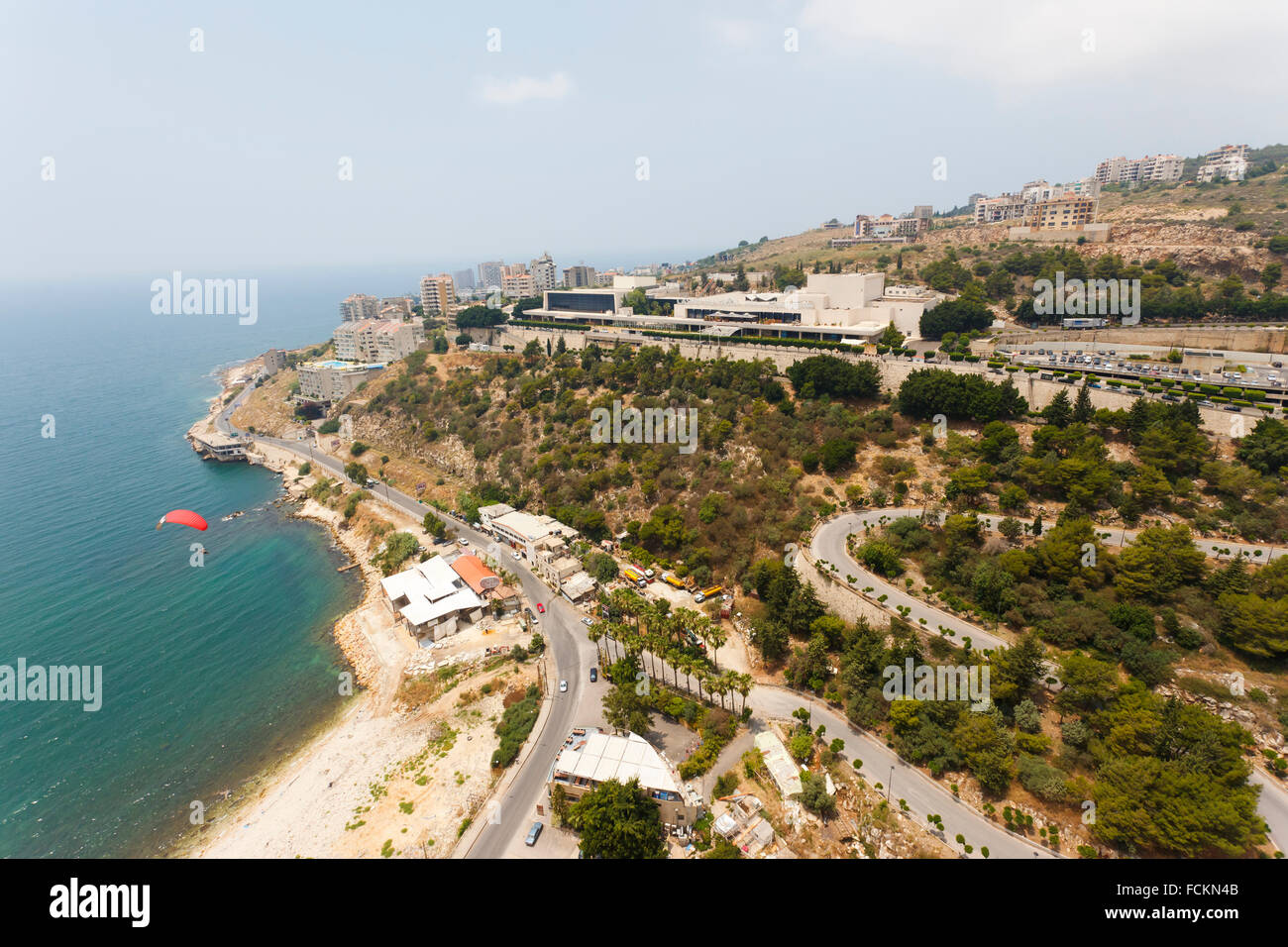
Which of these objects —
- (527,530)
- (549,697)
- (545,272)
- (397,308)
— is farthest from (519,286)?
(549,697)

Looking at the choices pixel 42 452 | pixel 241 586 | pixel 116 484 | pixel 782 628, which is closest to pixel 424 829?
pixel 782 628

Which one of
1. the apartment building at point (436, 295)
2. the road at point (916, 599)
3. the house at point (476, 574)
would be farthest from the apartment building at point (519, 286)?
the road at point (916, 599)

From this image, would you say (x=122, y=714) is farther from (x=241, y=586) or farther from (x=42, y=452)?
(x=42, y=452)

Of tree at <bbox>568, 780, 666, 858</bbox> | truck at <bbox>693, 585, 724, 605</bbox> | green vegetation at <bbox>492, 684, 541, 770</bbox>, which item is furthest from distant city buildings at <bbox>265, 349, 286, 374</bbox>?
tree at <bbox>568, 780, 666, 858</bbox>

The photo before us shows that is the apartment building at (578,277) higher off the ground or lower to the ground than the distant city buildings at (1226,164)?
lower

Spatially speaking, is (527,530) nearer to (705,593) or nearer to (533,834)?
(705,593)

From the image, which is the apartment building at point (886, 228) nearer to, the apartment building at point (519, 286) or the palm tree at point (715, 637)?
the apartment building at point (519, 286)
